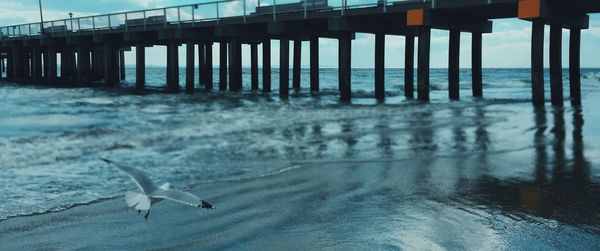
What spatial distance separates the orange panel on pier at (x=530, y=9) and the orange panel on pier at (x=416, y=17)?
2864 millimetres

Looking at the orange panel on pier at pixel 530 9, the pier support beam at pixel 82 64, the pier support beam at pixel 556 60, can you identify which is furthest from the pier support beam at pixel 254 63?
the orange panel on pier at pixel 530 9

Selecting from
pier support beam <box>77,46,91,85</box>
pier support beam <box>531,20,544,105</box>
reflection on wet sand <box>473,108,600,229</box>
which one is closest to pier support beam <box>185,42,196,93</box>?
pier support beam <box>77,46,91,85</box>

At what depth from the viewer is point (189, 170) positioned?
7.43m

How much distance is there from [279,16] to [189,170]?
14.7 meters

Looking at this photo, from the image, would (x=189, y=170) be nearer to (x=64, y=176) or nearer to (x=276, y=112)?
(x=64, y=176)

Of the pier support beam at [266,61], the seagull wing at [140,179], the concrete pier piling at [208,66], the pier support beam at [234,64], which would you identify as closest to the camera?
the seagull wing at [140,179]

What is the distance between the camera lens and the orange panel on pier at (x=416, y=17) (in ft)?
56.0

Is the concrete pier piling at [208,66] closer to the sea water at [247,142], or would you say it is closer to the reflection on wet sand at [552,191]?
the sea water at [247,142]

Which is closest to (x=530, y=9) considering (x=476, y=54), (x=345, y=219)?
(x=476, y=54)

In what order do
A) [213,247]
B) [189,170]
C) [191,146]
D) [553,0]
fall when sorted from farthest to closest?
[553,0] → [191,146] → [189,170] → [213,247]

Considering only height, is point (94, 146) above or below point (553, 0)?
below

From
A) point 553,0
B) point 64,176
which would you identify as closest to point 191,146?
point 64,176

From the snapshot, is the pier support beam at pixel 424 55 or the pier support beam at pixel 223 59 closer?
the pier support beam at pixel 424 55

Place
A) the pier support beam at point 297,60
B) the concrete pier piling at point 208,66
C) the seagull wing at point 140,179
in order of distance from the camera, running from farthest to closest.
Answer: the concrete pier piling at point 208,66, the pier support beam at point 297,60, the seagull wing at point 140,179
